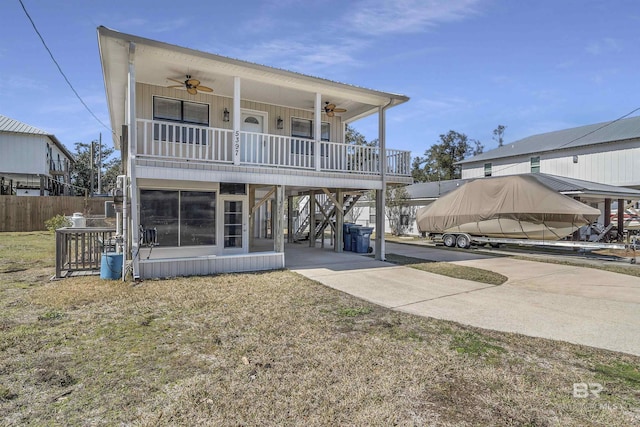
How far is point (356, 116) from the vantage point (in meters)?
13.7

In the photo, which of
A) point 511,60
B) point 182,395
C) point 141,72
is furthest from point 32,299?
point 511,60

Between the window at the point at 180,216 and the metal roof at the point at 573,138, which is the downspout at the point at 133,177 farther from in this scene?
the metal roof at the point at 573,138

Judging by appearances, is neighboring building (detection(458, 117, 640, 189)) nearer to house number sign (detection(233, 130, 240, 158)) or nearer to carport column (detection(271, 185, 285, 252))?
carport column (detection(271, 185, 285, 252))

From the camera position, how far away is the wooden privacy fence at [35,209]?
2202 centimetres

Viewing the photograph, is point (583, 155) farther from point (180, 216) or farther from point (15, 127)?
point (15, 127)

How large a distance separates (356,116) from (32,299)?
11.2m

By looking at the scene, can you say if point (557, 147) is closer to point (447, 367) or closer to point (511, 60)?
point (511, 60)

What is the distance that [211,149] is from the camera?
11.0 metres

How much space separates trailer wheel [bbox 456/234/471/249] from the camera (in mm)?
16938

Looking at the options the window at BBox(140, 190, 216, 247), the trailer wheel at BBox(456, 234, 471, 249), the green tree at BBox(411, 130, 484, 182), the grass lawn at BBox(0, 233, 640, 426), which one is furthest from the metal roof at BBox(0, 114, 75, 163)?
the green tree at BBox(411, 130, 484, 182)

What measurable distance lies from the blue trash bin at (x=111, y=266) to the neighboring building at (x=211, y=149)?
1.16 ft

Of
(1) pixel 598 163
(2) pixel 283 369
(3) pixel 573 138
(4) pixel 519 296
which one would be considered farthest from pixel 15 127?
(1) pixel 598 163

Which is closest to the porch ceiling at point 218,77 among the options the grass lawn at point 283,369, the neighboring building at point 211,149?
the neighboring building at point 211,149

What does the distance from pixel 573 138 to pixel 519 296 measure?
24389 mm
